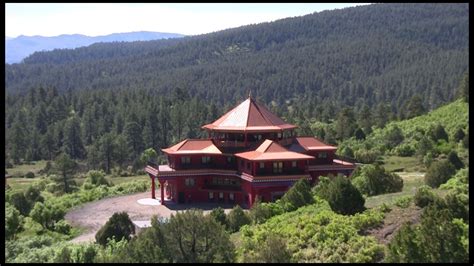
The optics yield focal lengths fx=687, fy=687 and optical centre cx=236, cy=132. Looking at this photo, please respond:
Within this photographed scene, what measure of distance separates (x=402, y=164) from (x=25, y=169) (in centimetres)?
4637

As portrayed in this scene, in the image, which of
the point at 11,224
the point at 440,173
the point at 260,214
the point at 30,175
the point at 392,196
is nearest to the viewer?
the point at 260,214

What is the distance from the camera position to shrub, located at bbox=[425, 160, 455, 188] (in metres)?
35.7

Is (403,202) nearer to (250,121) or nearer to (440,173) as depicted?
(440,173)

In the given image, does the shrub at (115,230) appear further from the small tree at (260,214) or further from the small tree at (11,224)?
the small tree at (11,224)

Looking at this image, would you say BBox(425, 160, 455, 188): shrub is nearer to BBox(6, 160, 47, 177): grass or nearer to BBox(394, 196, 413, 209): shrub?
BBox(394, 196, 413, 209): shrub

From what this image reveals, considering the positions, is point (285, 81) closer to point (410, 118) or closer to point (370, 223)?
point (410, 118)

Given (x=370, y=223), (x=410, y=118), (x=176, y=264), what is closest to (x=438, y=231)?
(x=370, y=223)

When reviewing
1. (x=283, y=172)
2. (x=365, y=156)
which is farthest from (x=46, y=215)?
(x=365, y=156)

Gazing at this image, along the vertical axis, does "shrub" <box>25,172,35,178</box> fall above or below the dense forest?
below

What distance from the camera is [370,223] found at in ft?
87.6

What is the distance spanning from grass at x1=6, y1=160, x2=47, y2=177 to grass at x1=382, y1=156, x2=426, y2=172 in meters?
41.1

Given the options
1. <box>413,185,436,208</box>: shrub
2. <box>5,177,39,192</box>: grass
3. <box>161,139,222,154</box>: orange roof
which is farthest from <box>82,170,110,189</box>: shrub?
<box>413,185,436,208</box>: shrub

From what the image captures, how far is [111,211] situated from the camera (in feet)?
135

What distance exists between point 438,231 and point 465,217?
5.32 meters
